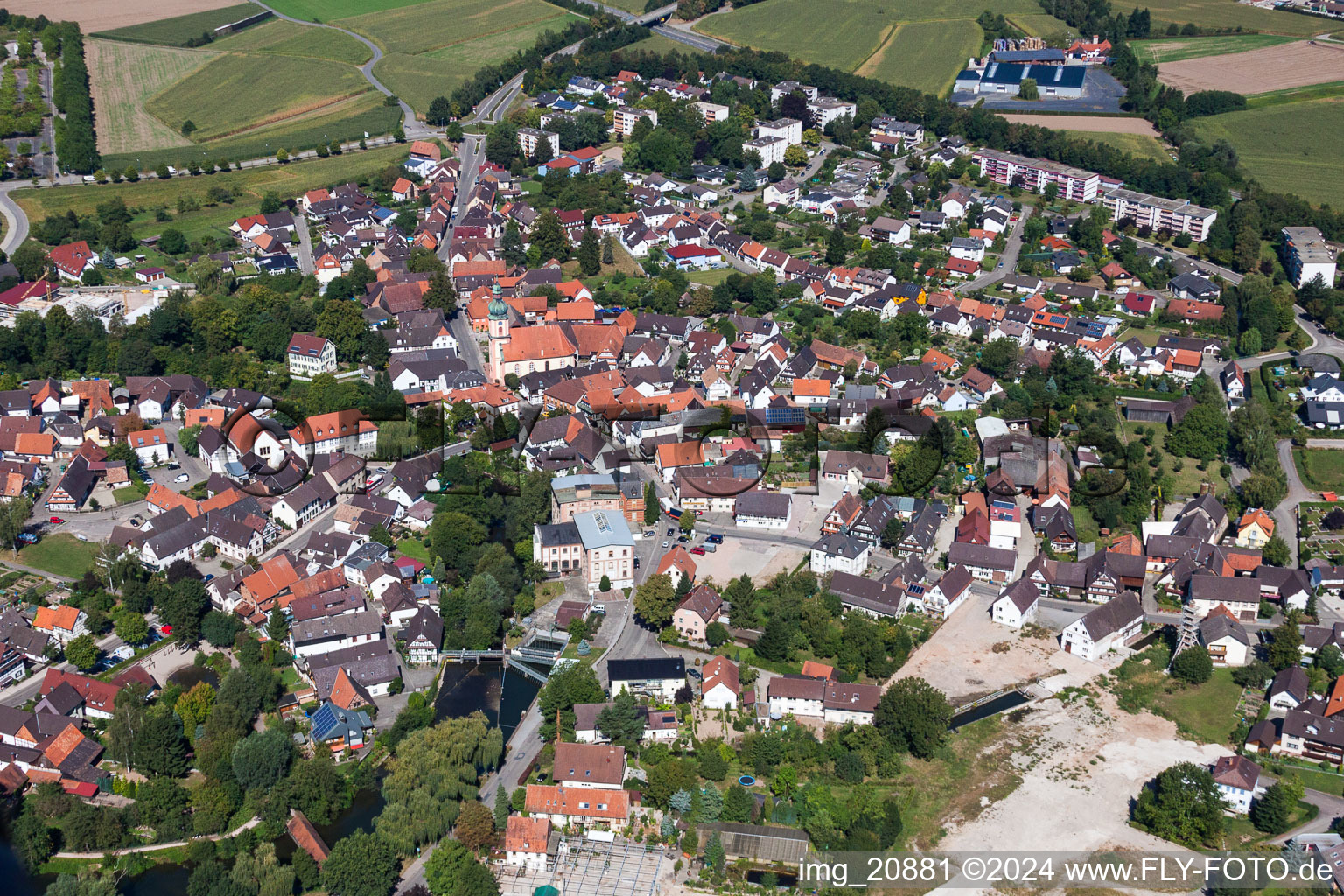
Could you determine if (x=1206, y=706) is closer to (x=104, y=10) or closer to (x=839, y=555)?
(x=839, y=555)

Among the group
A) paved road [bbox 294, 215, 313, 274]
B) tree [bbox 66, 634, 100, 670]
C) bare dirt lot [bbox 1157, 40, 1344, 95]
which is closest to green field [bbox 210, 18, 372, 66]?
paved road [bbox 294, 215, 313, 274]

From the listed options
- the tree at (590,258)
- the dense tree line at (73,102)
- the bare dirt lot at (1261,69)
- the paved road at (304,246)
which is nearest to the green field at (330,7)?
the dense tree line at (73,102)

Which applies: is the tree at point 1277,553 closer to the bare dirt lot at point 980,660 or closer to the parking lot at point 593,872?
the bare dirt lot at point 980,660

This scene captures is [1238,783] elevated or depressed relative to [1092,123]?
depressed

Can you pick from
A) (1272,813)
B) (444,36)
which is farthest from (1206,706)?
(444,36)

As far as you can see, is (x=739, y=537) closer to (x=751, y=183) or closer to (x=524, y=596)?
(x=524, y=596)

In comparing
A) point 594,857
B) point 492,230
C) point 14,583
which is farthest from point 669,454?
point 492,230
